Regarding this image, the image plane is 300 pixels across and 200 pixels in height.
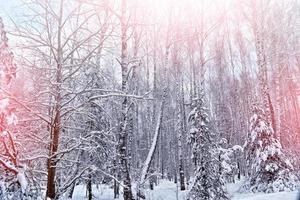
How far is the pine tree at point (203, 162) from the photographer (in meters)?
14.9

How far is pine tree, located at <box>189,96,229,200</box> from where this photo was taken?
14.9 metres

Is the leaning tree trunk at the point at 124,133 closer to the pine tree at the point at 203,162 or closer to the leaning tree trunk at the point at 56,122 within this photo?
the leaning tree trunk at the point at 56,122

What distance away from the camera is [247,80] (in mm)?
34219

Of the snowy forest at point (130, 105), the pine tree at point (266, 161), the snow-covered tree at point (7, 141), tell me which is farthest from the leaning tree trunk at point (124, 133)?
the pine tree at point (266, 161)

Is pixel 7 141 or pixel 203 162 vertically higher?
pixel 7 141

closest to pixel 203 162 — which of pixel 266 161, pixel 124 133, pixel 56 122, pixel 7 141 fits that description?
pixel 266 161

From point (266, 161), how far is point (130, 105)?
296 inches

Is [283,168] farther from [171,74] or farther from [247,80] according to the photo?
[247,80]

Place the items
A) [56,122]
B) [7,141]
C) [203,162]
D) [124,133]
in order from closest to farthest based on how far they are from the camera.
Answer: [7,141] < [56,122] < [124,133] < [203,162]

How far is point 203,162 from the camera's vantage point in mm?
15211

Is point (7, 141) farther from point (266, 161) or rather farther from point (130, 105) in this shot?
point (266, 161)

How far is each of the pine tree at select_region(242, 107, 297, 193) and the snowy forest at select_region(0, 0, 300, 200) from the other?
0.05 meters

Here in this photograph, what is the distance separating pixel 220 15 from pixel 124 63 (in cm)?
1127

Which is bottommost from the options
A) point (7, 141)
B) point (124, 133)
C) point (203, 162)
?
point (203, 162)
